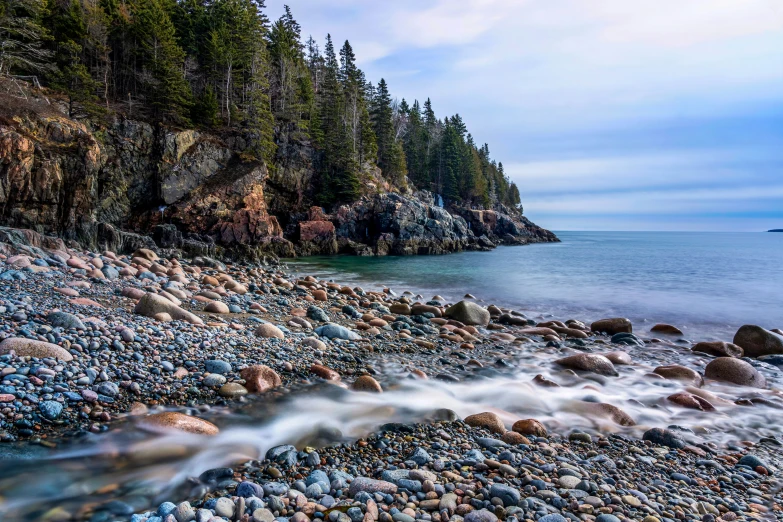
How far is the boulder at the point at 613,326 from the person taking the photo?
37.0 feet

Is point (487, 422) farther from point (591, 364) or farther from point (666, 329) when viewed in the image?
point (666, 329)

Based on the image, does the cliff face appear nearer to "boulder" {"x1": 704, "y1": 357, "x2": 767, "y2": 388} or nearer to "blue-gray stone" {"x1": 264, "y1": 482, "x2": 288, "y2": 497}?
"blue-gray stone" {"x1": 264, "y1": 482, "x2": 288, "y2": 497}

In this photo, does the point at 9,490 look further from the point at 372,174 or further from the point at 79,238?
the point at 372,174

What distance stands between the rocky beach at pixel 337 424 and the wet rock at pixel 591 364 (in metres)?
0.05

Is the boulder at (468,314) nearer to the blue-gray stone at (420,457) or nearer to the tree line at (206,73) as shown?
the blue-gray stone at (420,457)

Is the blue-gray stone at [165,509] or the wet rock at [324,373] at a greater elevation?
→ the blue-gray stone at [165,509]

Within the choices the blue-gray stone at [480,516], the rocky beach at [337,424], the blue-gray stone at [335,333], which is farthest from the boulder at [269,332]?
the blue-gray stone at [480,516]

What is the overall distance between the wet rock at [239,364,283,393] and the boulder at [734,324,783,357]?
11.0 meters

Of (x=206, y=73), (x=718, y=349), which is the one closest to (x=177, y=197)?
(x=206, y=73)

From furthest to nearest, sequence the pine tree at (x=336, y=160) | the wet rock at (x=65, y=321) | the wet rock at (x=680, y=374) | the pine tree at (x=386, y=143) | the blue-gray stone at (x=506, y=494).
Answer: the pine tree at (x=386, y=143) < the pine tree at (x=336, y=160) < the wet rock at (x=680, y=374) < the wet rock at (x=65, y=321) < the blue-gray stone at (x=506, y=494)

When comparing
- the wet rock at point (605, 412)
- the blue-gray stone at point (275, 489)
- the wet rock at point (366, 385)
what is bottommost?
the wet rock at point (605, 412)

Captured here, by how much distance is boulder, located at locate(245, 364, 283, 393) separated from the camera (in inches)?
194

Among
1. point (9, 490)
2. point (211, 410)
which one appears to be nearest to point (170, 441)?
point (211, 410)

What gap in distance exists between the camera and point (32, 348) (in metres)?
4.41
